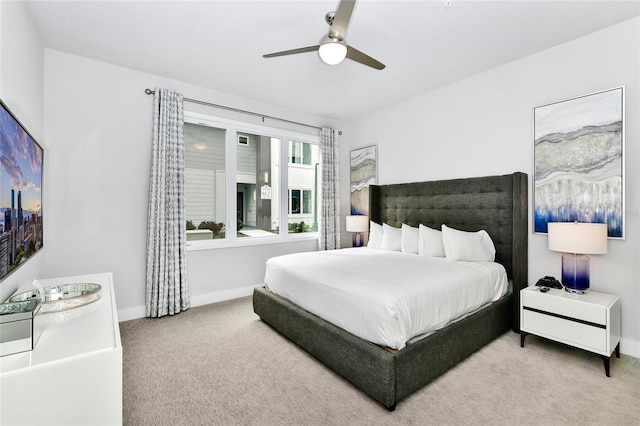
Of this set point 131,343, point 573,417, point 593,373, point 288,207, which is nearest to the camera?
point 573,417

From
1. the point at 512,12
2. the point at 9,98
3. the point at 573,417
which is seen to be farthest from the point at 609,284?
the point at 9,98

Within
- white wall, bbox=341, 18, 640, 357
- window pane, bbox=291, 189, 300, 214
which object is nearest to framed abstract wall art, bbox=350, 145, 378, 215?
white wall, bbox=341, 18, 640, 357

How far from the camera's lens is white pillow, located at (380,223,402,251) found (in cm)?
397

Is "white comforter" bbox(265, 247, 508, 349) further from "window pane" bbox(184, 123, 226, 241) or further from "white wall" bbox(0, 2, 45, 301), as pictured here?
"white wall" bbox(0, 2, 45, 301)

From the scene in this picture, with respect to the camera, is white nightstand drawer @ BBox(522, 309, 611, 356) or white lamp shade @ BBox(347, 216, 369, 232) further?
white lamp shade @ BBox(347, 216, 369, 232)

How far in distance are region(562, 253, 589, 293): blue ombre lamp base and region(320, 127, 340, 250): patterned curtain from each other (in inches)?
123

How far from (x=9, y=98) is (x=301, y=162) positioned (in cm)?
359

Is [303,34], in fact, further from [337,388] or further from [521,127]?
[337,388]

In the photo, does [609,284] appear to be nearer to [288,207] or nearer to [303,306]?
[303,306]

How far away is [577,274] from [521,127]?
1570 mm

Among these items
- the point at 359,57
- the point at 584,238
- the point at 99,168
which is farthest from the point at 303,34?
the point at 584,238

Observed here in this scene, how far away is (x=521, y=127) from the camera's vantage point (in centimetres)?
313

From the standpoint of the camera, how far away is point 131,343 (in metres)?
2.77

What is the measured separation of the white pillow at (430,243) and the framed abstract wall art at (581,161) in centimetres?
96
